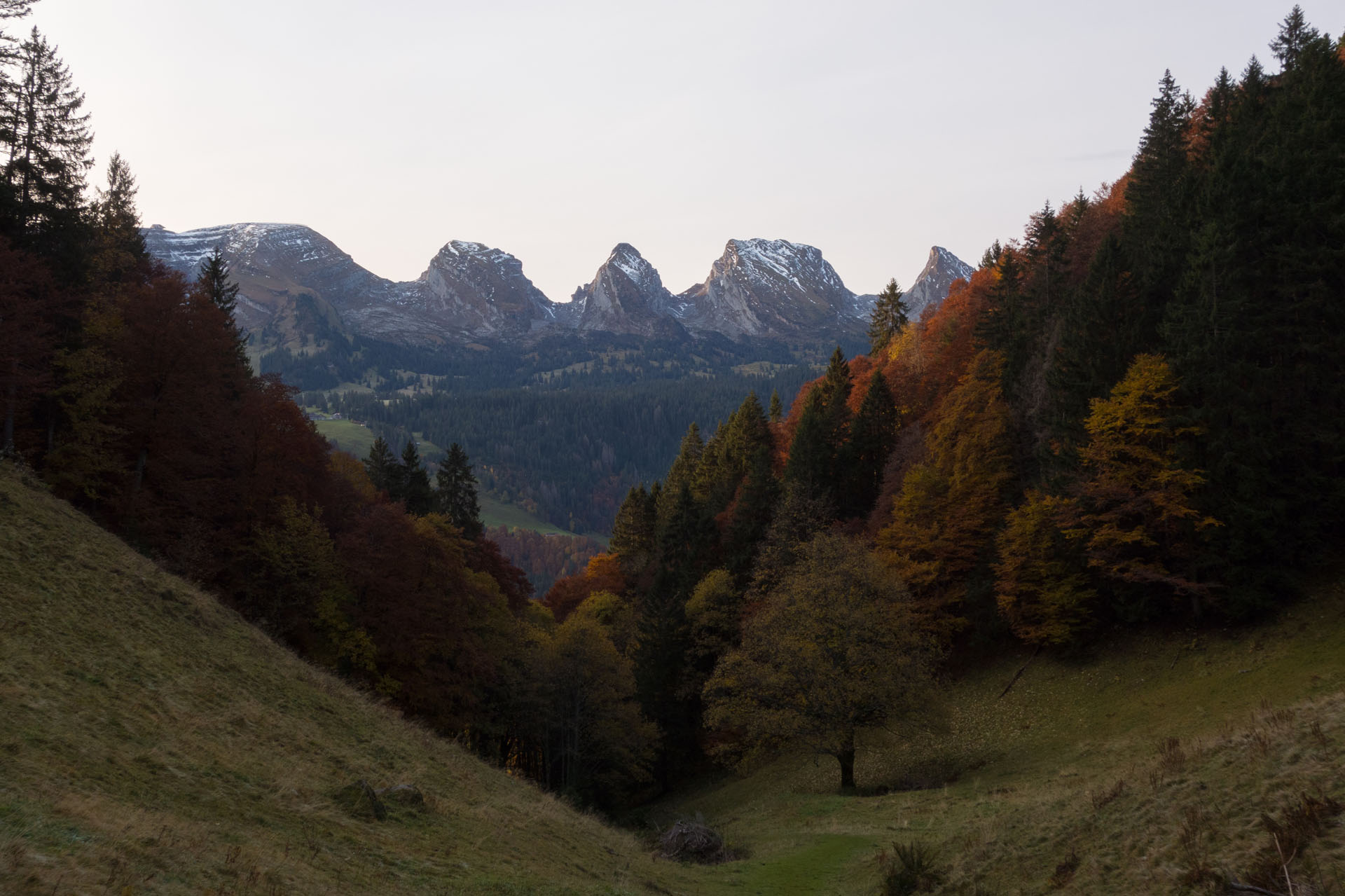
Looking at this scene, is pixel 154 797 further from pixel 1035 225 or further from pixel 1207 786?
pixel 1035 225

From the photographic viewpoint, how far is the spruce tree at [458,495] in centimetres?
6738

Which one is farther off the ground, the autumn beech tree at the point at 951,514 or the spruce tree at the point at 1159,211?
the spruce tree at the point at 1159,211

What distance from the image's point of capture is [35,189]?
3591 centimetres

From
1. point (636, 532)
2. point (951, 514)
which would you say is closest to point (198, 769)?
point (951, 514)

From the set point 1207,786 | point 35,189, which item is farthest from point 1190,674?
point 35,189

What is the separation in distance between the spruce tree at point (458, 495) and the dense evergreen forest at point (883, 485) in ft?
37.5

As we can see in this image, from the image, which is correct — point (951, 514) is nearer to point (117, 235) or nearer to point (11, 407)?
point (11, 407)

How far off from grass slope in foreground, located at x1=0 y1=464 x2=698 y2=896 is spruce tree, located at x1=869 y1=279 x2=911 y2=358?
71.0 metres

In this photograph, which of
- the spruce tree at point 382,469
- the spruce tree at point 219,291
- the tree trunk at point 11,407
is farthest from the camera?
the spruce tree at point 382,469

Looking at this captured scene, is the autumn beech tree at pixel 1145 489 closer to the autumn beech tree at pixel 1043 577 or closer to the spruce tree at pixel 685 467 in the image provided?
the autumn beech tree at pixel 1043 577

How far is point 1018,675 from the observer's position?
1548 inches

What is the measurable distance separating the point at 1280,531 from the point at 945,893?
2592 centimetres

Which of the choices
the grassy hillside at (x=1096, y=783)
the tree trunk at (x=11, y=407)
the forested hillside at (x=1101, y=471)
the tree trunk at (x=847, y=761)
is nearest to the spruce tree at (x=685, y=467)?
the forested hillside at (x=1101, y=471)

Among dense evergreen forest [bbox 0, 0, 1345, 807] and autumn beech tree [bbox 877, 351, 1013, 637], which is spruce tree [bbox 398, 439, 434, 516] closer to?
dense evergreen forest [bbox 0, 0, 1345, 807]
